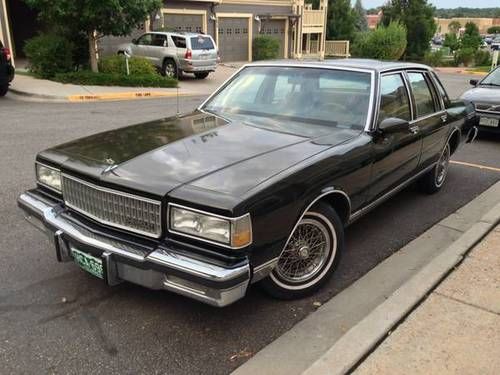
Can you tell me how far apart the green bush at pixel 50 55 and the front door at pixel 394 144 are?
1435 cm

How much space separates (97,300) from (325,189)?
1741 mm

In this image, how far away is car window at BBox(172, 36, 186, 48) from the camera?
1900 cm

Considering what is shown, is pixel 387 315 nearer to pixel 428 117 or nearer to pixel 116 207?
pixel 116 207

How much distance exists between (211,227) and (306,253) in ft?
3.04

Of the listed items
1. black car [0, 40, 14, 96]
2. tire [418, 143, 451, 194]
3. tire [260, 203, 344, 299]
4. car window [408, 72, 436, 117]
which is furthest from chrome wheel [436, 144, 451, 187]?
black car [0, 40, 14, 96]

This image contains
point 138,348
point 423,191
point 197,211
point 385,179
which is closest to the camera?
point 197,211

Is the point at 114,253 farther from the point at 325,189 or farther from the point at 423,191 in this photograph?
the point at 423,191

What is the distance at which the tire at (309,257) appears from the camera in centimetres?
334

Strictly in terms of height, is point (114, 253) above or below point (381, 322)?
above

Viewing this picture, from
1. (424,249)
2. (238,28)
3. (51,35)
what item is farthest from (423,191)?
(238,28)

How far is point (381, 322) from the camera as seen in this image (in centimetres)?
314

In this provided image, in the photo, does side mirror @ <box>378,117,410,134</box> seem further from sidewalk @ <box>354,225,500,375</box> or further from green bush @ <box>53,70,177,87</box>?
green bush @ <box>53,70,177,87</box>

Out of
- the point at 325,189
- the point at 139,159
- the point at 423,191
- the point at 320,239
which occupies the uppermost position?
the point at 139,159

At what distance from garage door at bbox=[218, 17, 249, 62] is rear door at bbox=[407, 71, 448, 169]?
23266mm
